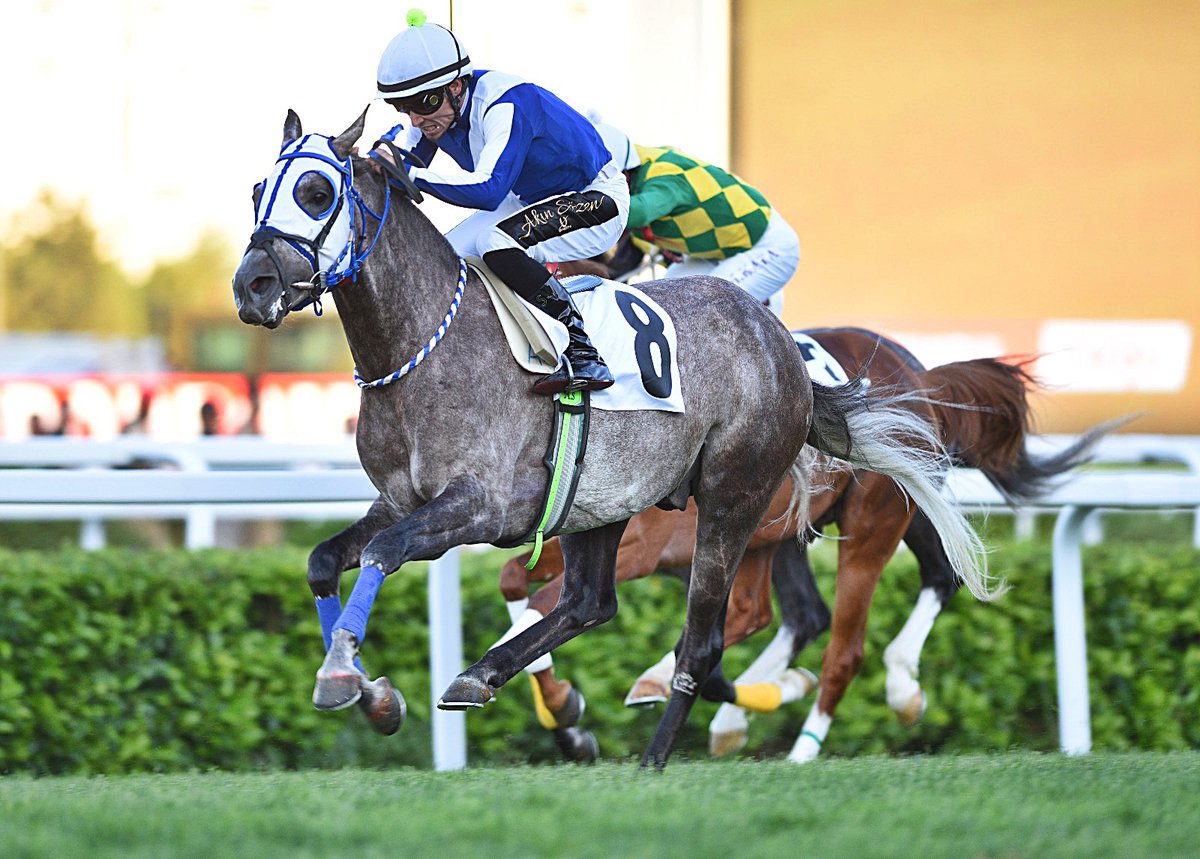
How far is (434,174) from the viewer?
3455mm

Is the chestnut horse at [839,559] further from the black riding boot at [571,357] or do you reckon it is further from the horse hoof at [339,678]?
the horse hoof at [339,678]

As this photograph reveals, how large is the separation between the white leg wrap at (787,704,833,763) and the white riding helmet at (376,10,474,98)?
2.39 m

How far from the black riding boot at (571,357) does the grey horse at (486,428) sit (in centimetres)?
6

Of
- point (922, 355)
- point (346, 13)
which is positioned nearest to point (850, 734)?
point (922, 355)

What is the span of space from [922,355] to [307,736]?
5.80m

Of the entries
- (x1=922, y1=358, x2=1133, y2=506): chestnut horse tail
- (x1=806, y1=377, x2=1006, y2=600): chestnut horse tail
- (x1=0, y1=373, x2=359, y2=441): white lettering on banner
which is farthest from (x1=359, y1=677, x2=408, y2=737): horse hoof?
(x1=0, y1=373, x2=359, y2=441): white lettering on banner

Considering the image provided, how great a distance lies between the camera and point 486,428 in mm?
3471

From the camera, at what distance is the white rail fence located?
166 inches

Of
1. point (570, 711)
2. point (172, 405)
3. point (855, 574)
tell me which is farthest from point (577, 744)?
point (172, 405)

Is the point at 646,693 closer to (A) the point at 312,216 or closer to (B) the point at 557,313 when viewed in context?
(B) the point at 557,313

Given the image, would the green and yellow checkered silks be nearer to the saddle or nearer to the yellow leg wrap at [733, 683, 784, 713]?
the saddle

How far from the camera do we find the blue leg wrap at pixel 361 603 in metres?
3.13

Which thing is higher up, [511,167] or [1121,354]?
[511,167]

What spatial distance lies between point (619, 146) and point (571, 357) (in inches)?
43.1
